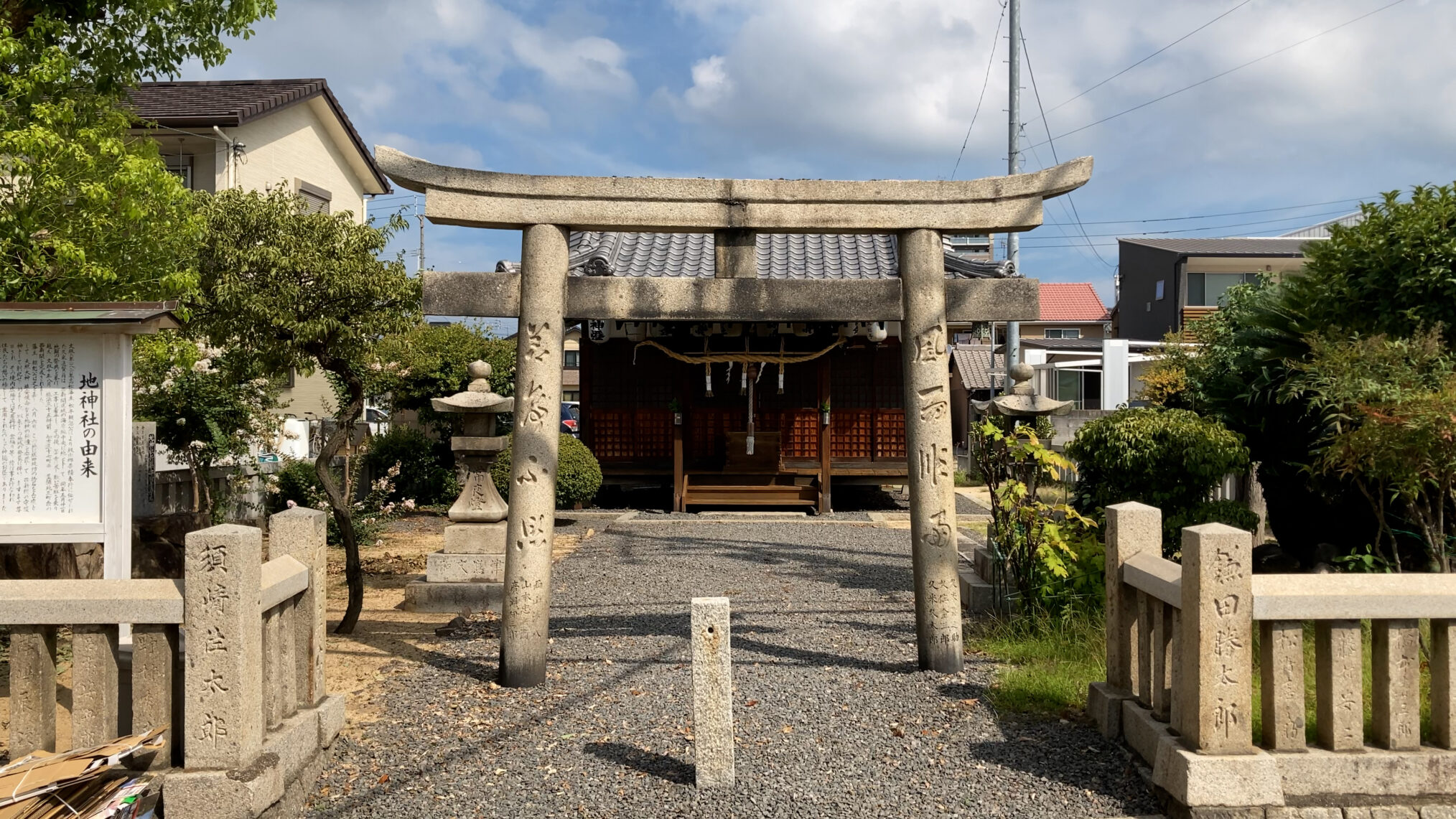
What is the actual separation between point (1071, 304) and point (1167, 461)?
37753 mm

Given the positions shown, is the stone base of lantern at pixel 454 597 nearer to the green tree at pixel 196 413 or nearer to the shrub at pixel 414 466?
the green tree at pixel 196 413

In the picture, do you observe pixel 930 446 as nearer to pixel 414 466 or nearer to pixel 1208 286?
pixel 414 466

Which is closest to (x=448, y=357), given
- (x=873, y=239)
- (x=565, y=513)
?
(x=565, y=513)

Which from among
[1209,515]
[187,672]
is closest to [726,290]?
[187,672]

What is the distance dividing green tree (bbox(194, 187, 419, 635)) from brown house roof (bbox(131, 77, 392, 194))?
9.59 metres

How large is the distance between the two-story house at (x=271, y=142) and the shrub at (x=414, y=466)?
1601mm

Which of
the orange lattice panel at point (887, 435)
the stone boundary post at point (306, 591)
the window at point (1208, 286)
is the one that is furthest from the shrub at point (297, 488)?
the window at point (1208, 286)

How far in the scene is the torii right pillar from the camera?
5.95 meters

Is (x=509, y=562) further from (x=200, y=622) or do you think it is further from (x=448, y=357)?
(x=448, y=357)

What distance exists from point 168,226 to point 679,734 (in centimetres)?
547

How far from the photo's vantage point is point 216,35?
26.5 ft

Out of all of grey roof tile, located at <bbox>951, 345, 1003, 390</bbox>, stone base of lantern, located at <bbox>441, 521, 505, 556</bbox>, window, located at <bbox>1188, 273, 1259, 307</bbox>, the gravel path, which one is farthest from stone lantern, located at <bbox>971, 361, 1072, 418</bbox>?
grey roof tile, located at <bbox>951, 345, 1003, 390</bbox>

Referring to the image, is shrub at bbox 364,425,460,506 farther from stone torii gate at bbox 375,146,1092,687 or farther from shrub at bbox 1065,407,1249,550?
shrub at bbox 1065,407,1249,550

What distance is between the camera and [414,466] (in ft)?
54.2
